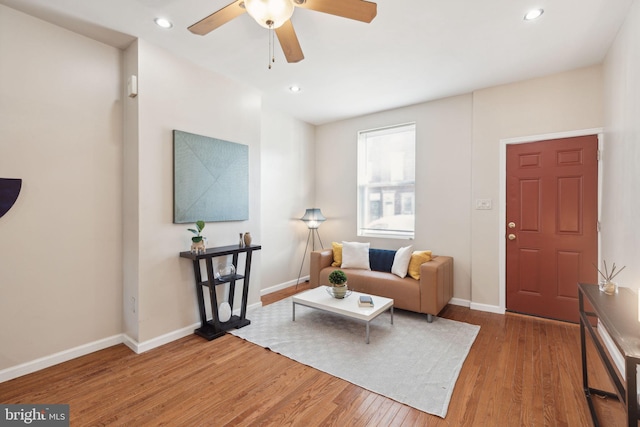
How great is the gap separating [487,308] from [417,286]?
1.04 m

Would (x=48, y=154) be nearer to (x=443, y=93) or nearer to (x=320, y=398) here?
(x=320, y=398)

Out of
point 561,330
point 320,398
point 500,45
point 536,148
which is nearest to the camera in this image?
point 320,398

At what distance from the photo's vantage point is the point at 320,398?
193 cm

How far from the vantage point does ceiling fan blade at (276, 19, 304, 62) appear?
1918mm

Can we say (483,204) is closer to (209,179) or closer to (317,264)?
(317,264)

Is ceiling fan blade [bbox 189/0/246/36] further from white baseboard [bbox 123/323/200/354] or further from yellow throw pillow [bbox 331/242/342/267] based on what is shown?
yellow throw pillow [bbox 331/242/342/267]

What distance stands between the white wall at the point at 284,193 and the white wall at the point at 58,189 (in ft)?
6.15

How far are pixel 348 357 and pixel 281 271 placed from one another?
2240 mm

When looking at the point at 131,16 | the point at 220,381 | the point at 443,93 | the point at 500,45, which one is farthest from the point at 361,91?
the point at 220,381

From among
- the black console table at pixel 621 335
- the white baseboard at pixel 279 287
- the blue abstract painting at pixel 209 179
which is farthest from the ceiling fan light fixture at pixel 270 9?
the white baseboard at pixel 279 287

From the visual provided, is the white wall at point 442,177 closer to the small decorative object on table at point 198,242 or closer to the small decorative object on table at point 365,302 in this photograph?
the small decorative object on table at point 365,302

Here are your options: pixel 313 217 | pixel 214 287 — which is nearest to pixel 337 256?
pixel 313 217

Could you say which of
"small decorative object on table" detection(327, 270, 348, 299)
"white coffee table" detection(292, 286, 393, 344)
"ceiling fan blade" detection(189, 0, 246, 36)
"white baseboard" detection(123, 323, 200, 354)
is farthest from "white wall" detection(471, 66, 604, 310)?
"white baseboard" detection(123, 323, 200, 354)

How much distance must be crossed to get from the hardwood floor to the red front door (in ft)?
2.26
